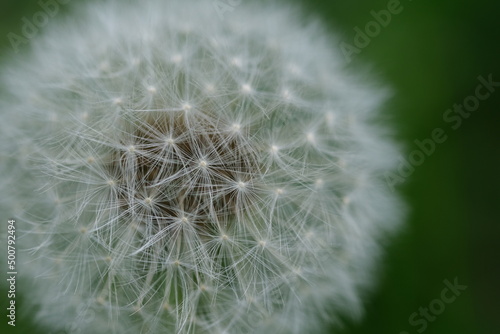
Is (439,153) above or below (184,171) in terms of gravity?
below

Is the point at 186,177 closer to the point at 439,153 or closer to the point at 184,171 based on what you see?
the point at 184,171

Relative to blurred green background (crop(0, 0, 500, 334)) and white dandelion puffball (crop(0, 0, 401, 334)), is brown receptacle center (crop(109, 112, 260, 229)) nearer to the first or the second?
white dandelion puffball (crop(0, 0, 401, 334))

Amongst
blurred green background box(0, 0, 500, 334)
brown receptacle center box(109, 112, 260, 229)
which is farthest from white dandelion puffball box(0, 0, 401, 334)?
blurred green background box(0, 0, 500, 334)

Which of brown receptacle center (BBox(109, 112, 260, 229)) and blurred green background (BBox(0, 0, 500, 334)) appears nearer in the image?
brown receptacle center (BBox(109, 112, 260, 229))

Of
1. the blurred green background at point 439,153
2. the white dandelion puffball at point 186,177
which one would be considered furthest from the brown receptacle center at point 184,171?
the blurred green background at point 439,153

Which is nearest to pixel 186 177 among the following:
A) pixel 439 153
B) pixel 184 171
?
pixel 184 171

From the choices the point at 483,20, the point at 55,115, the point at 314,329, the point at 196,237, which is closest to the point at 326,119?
the point at 196,237

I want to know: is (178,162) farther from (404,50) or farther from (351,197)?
(404,50)
